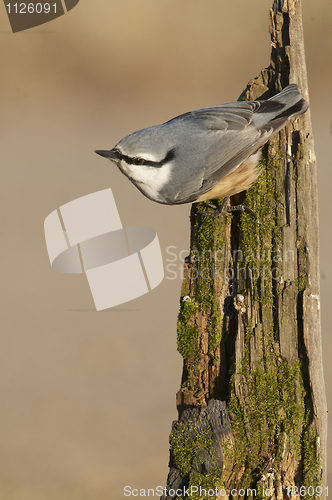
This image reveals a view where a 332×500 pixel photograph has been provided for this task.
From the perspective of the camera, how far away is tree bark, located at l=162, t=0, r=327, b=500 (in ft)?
6.09

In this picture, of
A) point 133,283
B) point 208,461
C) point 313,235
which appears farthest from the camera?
point 133,283

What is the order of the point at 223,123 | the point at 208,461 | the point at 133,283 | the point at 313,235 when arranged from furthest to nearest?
the point at 133,283 → the point at 223,123 → the point at 313,235 → the point at 208,461

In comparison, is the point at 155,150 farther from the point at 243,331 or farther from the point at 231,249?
the point at 243,331

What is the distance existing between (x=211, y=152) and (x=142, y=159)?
0.36 metres

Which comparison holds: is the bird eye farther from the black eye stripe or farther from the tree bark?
the tree bark

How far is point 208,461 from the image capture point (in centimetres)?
183

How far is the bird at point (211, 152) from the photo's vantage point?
1999mm

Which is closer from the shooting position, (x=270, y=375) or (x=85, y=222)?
(x=270, y=375)

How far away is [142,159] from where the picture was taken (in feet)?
6.40

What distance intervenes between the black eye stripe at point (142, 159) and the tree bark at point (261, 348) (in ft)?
1.28

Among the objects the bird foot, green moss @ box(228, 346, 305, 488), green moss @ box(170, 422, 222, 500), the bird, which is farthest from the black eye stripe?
green moss @ box(170, 422, 222, 500)

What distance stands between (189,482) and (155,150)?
4.91 ft

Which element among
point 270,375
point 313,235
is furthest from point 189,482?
point 313,235

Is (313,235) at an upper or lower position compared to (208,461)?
upper
